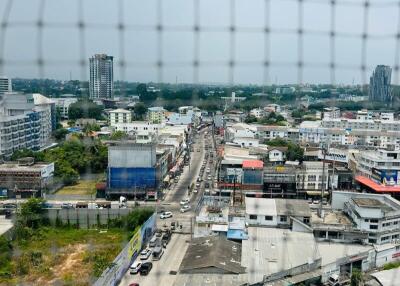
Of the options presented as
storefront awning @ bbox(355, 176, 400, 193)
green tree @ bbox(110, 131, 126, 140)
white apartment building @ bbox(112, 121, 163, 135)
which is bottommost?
storefront awning @ bbox(355, 176, 400, 193)

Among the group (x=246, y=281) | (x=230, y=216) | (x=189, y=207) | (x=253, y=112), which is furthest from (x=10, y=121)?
(x=253, y=112)

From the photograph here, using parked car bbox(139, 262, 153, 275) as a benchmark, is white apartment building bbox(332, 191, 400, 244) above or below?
above

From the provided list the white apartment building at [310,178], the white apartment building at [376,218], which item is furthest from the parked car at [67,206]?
the white apartment building at [376,218]

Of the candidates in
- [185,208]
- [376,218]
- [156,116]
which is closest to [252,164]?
[185,208]

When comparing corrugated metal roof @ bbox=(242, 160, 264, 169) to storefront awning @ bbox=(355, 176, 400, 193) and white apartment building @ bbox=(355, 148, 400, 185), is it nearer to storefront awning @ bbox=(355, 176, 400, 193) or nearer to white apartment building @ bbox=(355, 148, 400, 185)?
storefront awning @ bbox=(355, 176, 400, 193)

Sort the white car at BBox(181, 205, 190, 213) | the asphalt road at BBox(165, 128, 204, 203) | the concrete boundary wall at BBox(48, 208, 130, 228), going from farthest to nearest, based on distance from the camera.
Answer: the asphalt road at BBox(165, 128, 204, 203), the white car at BBox(181, 205, 190, 213), the concrete boundary wall at BBox(48, 208, 130, 228)

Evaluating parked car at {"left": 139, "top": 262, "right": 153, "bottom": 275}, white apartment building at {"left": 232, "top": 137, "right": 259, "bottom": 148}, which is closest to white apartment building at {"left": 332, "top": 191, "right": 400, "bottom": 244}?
parked car at {"left": 139, "top": 262, "right": 153, "bottom": 275}

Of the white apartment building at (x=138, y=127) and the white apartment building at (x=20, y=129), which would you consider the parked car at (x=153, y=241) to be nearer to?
the white apartment building at (x=20, y=129)
